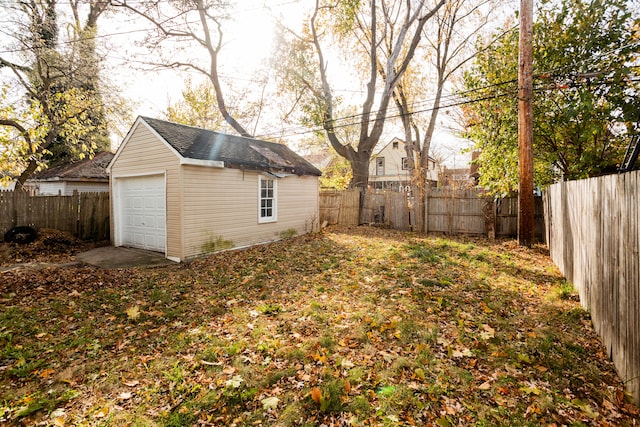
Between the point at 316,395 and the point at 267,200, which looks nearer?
the point at 316,395

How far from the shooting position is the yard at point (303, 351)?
281cm

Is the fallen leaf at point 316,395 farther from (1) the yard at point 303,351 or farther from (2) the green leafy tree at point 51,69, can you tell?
(2) the green leafy tree at point 51,69

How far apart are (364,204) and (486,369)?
13.0 meters

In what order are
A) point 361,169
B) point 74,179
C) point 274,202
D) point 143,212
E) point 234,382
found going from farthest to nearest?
point 361,169
point 74,179
point 274,202
point 143,212
point 234,382

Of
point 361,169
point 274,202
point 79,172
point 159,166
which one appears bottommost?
point 274,202

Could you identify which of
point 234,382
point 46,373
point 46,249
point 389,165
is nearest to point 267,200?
point 46,249

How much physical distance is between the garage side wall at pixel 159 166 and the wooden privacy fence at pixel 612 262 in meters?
8.83

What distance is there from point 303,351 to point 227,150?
8449mm

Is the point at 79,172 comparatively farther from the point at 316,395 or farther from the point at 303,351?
the point at 316,395

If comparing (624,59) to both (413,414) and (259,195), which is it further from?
(259,195)

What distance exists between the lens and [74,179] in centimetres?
1548

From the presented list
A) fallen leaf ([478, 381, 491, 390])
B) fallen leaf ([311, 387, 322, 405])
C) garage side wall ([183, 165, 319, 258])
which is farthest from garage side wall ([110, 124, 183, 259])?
fallen leaf ([478, 381, 491, 390])

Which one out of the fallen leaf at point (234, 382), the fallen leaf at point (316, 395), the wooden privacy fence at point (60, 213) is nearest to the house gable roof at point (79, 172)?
the wooden privacy fence at point (60, 213)

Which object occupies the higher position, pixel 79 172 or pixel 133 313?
pixel 79 172
